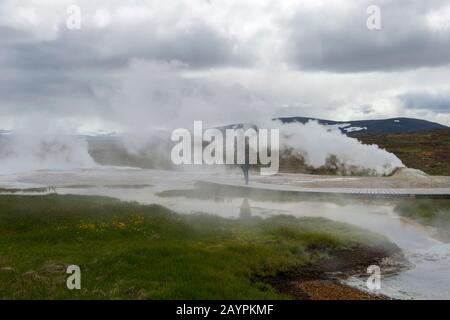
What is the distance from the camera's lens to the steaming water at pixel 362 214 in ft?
62.5

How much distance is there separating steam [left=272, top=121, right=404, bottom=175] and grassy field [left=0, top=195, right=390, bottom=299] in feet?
127

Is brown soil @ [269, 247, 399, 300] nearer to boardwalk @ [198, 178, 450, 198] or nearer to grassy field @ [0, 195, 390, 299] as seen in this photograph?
grassy field @ [0, 195, 390, 299]

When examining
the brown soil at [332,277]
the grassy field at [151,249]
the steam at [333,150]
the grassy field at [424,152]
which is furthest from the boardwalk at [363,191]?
the grassy field at [424,152]

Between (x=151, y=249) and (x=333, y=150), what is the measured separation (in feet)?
186

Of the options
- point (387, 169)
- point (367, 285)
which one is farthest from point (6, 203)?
point (387, 169)

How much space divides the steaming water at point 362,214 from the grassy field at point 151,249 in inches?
93.6

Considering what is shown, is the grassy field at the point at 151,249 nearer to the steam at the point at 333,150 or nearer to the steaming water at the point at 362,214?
the steaming water at the point at 362,214

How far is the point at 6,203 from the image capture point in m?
34.2

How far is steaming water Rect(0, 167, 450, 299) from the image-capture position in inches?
750

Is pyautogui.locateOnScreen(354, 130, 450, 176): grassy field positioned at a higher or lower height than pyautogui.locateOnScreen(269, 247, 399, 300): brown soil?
higher

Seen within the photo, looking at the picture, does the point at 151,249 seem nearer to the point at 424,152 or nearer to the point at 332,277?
the point at 332,277

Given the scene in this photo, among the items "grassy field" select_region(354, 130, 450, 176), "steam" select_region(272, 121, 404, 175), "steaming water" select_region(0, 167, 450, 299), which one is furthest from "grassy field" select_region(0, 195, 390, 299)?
"grassy field" select_region(354, 130, 450, 176)
